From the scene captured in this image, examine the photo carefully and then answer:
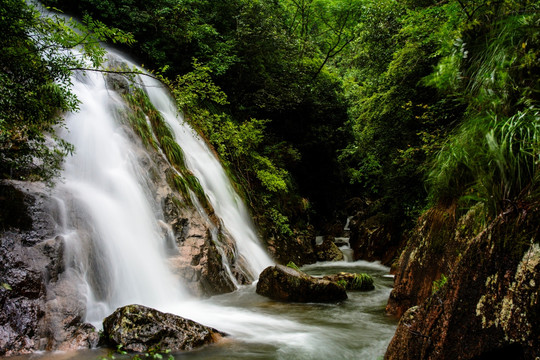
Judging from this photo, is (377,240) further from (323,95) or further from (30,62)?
(30,62)

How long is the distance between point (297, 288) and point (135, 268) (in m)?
2.98

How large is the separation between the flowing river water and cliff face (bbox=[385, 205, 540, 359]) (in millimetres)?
1632

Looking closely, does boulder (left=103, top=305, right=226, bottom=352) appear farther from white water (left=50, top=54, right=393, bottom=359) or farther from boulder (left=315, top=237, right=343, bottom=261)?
boulder (left=315, top=237, right=343, bottom=261)

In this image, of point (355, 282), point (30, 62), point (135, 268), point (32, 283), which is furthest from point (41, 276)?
point (355, 282)

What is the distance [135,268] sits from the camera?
579cm

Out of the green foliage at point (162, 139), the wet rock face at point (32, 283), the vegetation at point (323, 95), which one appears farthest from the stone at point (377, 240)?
the wet rock face at point (32, 283)

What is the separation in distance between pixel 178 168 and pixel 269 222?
4.26 m

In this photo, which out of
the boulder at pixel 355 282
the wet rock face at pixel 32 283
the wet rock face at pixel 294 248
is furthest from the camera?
the wet rock face at pixel 294 248

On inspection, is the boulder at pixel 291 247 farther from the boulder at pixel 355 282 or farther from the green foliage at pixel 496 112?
the green foliage at pixel 496 112

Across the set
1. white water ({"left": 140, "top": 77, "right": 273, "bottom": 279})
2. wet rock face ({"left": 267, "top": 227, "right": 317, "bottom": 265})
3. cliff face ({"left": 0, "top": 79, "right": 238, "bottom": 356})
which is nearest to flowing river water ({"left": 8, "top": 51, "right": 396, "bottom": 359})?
cliff face ({"left": 0, "top": 79, "right": 238, "bottom": 356})

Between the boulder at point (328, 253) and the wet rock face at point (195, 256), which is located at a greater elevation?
the wet rock face at point (195, 256)

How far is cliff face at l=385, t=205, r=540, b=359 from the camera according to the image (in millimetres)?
2264

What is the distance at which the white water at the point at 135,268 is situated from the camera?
470 centimetres

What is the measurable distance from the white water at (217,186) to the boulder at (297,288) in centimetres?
174
